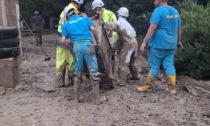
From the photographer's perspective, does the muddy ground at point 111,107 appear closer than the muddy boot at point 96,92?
Yes

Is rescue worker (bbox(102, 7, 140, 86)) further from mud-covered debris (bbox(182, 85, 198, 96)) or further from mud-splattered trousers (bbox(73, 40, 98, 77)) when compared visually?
mud-covered debris (bbox(182, 85, 198, 96))

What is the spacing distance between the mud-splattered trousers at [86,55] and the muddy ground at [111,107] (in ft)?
2.22

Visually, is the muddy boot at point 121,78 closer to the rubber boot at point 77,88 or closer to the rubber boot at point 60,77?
the rubber boot at point 60,77

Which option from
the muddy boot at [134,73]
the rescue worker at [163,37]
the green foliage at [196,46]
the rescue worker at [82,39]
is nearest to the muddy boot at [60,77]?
the rescue worker at [82,39]

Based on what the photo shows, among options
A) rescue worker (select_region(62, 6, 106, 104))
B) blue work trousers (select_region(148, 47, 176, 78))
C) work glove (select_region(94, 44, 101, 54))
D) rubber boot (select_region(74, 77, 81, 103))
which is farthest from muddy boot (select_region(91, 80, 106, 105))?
blue work trousers (select_region(148, 47, 176, 78))

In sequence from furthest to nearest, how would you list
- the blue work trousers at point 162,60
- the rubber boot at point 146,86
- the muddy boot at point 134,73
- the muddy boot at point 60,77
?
the muddy boot at point 134,73 → the muddy boot at point 60,77 → the rubber boot at point 146,86 → the blue work trousers at point 162,60

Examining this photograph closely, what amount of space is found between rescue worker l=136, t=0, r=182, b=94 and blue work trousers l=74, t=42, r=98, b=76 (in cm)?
94

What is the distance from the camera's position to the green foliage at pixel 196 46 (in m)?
8.70

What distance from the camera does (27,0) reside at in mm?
24250

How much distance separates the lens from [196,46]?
8789mm

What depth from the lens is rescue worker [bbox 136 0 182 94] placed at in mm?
6852

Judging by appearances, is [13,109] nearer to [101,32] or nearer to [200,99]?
[101,32]

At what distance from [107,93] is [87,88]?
630 mm

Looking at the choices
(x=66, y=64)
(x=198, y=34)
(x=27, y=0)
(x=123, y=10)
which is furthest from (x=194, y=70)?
(x=27, y=0)
